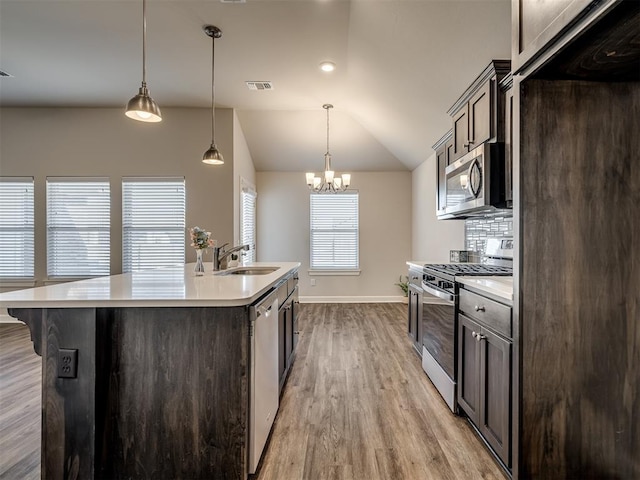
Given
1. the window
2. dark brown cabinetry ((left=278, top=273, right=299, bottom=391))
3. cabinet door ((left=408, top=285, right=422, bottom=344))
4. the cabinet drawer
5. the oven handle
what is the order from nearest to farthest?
the cabinet drawer → the oven handle → dark brown cabinetry ((left=278, top=273, right=299, bottom=391)) → cabinet door ((left=408, top=285, right=422, bottom=344)) → the window

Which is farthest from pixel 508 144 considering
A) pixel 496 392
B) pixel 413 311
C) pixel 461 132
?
pixel 413 311

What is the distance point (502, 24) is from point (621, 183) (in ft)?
5.12

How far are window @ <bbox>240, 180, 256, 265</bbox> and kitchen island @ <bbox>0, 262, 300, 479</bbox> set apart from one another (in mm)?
3524

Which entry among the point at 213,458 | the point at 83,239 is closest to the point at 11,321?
the point at 83,239

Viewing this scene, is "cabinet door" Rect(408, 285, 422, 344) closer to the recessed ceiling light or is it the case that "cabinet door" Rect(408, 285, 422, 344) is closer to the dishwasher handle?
the dishwasher handle

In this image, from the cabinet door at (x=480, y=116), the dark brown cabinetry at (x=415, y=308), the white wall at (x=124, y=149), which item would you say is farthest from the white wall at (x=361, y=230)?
the cabinet door at (x=480, y=116)

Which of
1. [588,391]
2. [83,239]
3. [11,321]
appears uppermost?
[83,239]

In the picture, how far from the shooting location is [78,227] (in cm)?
491

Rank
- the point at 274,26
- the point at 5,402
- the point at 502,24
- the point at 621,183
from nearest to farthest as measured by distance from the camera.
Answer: the point at 621,183, the point at 502,24, the point at 5,402, the point at 274,26

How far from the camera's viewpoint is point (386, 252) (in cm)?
627

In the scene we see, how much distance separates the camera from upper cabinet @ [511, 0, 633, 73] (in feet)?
3.01

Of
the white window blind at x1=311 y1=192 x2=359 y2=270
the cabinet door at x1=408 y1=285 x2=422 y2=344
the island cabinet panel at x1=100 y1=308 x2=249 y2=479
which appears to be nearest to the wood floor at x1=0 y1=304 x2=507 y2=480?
the cabinet door at x1=408 y1=285 x2=422 y2=344

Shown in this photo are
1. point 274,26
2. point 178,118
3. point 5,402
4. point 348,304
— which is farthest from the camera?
point 348,304

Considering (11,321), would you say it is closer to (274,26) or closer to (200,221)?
(200,221)
